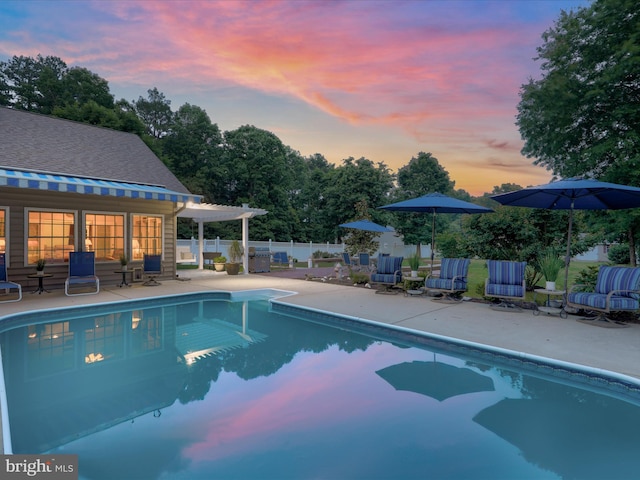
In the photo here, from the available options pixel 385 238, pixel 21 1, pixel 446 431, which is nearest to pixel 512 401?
pixel 446 431

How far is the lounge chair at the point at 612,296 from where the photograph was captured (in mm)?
6382

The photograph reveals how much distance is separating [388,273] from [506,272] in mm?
3244

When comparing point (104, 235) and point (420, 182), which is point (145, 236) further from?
point (420, 182)

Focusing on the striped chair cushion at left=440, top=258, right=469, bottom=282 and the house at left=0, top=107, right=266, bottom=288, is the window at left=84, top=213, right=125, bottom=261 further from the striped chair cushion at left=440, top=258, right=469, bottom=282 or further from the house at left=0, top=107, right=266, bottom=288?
the striped chair cushion at left=440, top=258, right=469, bottom=282

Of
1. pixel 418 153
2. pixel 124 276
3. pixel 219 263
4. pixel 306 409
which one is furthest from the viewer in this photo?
pixel 418 153

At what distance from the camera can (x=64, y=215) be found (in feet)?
34.0

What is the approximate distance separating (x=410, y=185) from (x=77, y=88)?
26.3 meters

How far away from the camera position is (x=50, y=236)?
1011cm

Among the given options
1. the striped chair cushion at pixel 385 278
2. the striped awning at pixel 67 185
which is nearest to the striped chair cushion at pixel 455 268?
the striped chair cushion at pixel 385 278

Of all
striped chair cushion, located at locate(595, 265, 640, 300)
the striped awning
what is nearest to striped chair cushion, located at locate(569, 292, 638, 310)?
striped chair cushion, located at locate(595, 265, 640, 300)

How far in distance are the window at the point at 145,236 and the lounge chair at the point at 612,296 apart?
11.9 meters

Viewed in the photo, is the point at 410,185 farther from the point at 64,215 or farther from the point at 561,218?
the point at 64,215

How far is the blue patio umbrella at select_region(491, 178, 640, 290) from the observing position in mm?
6566

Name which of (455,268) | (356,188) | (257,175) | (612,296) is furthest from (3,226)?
(257,175)
